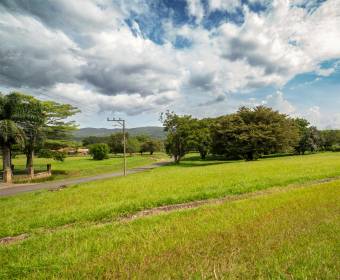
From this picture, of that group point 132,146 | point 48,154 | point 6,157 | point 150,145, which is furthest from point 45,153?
point 150,145

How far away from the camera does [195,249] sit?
205 inches

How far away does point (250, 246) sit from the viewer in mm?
5145

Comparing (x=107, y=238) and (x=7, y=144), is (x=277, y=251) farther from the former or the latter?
(x=7, y=144)

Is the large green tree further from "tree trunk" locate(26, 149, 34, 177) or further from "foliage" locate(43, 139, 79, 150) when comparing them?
"foliage" locate(43, 139, 79, 150)

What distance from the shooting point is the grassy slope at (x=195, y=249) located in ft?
13.9

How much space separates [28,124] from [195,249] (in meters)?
33.9

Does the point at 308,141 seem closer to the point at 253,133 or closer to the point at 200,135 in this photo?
the point at 253,133

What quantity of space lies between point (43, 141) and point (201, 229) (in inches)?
1328

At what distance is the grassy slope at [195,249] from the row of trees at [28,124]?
26.2 m

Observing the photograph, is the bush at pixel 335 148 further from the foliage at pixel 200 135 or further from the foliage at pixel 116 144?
the foliage at pixel 116 144

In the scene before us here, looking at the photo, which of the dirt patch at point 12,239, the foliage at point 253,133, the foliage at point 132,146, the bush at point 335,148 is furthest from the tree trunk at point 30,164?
the bush at point 335,148

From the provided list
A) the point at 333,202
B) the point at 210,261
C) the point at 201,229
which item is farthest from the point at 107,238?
the point at 333,202

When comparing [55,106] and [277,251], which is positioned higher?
[55,106]

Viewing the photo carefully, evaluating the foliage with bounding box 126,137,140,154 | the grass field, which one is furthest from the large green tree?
the foliage with bounding box 126,137,140,154
